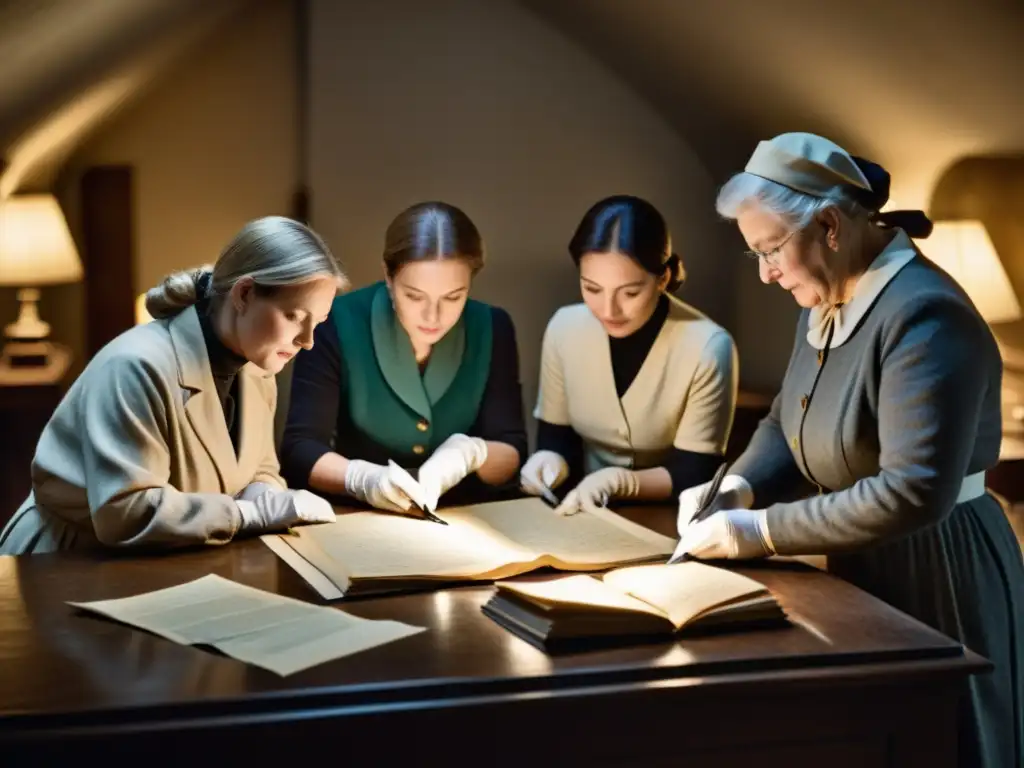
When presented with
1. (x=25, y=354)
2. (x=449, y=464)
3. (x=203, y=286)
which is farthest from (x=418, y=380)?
(x=25, y=354)

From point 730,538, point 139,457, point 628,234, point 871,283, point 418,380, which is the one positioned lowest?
point 730,538

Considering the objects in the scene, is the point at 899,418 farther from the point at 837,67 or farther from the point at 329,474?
the point at 837,67

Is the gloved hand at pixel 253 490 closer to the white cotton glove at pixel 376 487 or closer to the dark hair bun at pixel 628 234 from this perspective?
the white cotton glove at pixel 376 487

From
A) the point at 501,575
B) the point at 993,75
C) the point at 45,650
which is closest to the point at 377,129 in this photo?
the point at 993,75

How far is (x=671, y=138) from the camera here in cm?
430

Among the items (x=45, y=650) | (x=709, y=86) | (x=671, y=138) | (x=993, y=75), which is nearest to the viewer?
(x=45, y=650)

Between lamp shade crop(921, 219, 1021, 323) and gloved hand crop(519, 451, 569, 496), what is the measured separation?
94 centimetres

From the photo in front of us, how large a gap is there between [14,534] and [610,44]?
2530 mm

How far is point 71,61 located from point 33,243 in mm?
927

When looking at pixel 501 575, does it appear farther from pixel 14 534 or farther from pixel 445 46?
pixel 445 46

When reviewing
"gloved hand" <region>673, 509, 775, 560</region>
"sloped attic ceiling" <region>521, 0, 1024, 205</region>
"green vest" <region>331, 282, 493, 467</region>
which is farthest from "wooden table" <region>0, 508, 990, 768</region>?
"sloped attic ceiling" <region>521, 0, 1024, 205</region>

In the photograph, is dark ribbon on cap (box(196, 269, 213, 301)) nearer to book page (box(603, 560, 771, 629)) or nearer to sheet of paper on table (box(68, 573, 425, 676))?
sheet of paper on table (box(68, 573, 425, 676))

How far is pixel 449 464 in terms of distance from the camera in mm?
2492

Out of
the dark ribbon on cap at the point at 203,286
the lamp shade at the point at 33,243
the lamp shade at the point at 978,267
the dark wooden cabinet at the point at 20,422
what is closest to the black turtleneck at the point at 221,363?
the dark ribbon on cap at the point at 203,286
